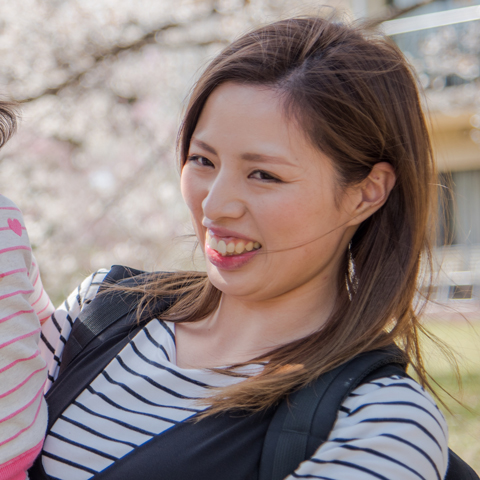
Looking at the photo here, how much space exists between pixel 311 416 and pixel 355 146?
1.84 ft

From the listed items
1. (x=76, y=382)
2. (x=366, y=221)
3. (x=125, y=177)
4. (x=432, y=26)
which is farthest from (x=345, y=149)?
(x=432, y=26)

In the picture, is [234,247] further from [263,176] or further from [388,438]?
[388,438]

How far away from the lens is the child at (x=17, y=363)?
3.44 ft

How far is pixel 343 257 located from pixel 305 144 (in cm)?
35

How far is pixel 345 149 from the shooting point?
3.93 ft

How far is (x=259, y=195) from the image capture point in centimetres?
117

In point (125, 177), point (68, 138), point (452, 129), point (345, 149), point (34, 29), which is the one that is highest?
point (34, 29)

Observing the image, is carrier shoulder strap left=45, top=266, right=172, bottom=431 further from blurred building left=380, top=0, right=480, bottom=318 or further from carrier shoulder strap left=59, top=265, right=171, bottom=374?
blurred building left=380, top=0, right=480, bottom=318

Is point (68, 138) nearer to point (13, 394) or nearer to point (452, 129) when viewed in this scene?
point (13, 394)

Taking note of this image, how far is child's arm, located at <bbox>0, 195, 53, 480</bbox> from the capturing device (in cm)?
105

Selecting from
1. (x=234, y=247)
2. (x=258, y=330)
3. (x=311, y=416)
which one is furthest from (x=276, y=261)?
(x=311, y=416)

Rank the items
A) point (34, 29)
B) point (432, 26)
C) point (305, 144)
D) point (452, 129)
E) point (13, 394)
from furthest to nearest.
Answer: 1. point (452, 129)
2. point (432, 26)
3. point (34, 29)
4. point (305, 144)
5. point (13, 394)

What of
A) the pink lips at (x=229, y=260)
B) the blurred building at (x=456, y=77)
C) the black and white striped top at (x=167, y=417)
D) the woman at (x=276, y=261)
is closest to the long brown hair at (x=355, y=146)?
the woman at (x=276, y=261)

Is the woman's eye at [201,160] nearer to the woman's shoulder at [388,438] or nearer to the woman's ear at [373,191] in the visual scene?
the woman's ear at [373,191]
